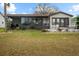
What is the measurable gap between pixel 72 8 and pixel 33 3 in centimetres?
41

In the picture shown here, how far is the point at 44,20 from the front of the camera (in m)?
2.63

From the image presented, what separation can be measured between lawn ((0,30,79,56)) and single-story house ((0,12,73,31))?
65mm

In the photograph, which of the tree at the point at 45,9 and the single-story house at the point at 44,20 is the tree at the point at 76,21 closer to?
the single-story house at the point at 44,20

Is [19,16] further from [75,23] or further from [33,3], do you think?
[75,23]

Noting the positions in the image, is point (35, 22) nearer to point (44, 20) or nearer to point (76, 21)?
point (44, 20)

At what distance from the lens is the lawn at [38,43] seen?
2.60 metres

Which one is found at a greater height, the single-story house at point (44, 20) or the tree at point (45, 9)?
the tree at point (45, 9)

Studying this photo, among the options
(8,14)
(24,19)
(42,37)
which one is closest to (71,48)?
(42,37)

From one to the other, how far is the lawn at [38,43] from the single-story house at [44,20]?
0.07 meters

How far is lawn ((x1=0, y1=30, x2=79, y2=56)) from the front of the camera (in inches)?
102

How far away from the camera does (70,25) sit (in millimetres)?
2631

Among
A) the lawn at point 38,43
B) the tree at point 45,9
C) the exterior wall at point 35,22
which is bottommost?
the lawn at point 38,43

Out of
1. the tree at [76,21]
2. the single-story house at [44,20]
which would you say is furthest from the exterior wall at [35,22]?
the tree at [76,21]

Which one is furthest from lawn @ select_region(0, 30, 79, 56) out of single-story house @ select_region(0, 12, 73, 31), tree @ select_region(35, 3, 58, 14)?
tree @ select_region(35, 3, 58, 14)
